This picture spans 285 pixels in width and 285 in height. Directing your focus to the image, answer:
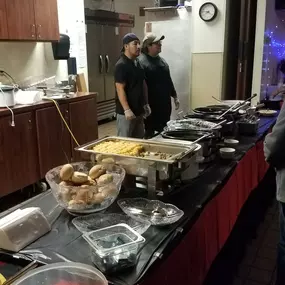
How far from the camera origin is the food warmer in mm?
1543

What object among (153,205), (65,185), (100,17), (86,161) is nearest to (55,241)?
(65,185)

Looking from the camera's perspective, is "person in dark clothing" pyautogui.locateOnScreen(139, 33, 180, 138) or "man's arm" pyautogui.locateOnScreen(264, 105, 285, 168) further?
"person in dark clothing" pyautogui.locateOnScreen(139, 33, 180, 138)

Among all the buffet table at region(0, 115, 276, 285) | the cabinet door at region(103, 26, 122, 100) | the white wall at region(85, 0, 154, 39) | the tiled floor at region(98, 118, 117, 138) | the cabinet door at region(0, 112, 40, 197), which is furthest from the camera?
the white wall at region(85, 0, 154, 39)

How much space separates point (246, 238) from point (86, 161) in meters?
1.49

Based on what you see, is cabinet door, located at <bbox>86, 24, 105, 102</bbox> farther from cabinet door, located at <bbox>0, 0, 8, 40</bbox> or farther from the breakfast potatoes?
the breakfast potatoes

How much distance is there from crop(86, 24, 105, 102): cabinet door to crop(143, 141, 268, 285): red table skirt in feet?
12.9

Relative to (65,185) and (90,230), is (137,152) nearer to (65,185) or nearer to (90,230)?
(65,185)

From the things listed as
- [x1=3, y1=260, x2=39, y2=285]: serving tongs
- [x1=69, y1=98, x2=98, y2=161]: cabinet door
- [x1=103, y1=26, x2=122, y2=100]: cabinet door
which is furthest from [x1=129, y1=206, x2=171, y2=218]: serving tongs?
[x1=103, y1=26, x2=122, y2=100]: cabinet door

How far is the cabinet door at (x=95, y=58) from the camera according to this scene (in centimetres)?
579

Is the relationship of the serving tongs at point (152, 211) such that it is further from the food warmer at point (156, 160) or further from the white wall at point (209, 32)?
the white wall at point (209, 32)

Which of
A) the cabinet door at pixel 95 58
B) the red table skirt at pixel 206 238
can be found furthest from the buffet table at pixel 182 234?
the cabinet door at pixel 95 58

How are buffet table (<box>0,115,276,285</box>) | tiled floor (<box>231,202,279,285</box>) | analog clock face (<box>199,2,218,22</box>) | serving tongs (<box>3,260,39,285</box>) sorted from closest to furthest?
serving tongs (<box>3,260,39,285</box>)
buffet table (<box>0,115,276,285</box>)
tiled floor (<box>231,202,279,285</box>)
analog clock face (<box>199,2,218,22</box>)

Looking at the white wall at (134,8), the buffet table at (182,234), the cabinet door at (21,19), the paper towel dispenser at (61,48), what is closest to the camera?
the buffet table at (182,234)

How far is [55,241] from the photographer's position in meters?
1.21
